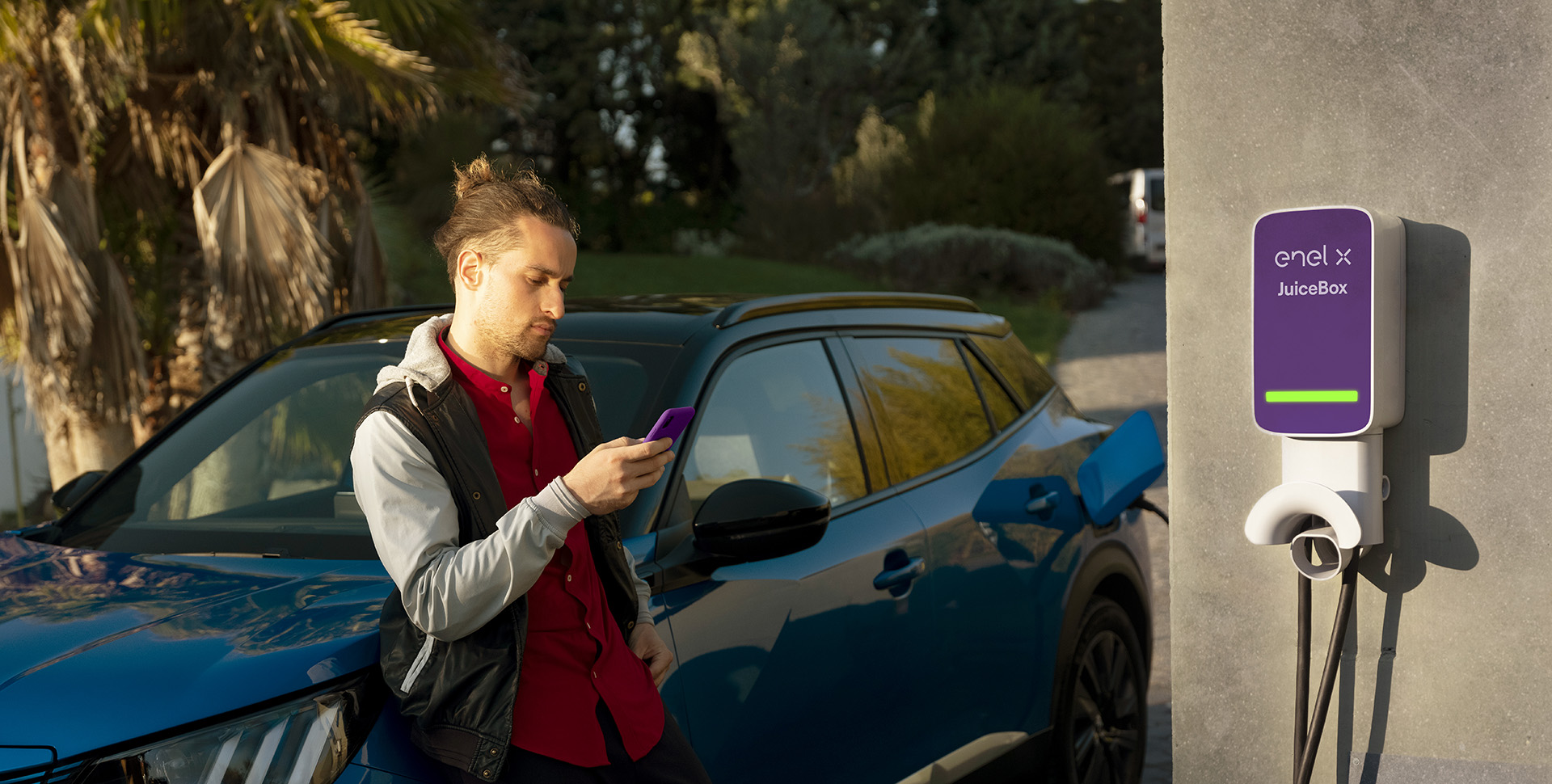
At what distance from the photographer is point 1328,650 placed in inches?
89.6

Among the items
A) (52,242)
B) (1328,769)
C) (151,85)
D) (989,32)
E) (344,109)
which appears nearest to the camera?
(1328,769)

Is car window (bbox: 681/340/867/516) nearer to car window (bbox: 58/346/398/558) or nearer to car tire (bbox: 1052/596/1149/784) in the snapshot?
car window (bbox: 58/346/398/558)

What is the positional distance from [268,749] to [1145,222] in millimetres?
32484

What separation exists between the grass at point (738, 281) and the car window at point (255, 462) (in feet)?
45.7

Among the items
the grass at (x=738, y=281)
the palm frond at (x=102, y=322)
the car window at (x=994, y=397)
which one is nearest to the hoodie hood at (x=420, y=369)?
the car window at (x=994, y=397)

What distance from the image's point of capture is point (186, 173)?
8633mm

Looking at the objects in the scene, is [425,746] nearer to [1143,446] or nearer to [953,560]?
[953,560]

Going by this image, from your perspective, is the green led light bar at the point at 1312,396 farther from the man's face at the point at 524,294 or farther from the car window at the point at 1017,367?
the car window at the point at 1017,367

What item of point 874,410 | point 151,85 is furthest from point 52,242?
point 874,410

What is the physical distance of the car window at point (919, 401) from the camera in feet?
12.4

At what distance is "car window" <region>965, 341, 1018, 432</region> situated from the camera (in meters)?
4.33

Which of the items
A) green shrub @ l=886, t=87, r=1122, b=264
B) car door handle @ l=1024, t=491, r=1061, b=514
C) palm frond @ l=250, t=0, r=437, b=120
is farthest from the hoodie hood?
green shrub @ l=886, t=87, r=1122, b=264

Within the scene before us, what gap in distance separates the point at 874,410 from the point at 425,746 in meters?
1.90

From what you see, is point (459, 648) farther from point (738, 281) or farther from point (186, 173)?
point (738, 281)
